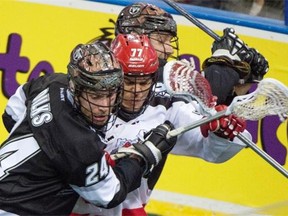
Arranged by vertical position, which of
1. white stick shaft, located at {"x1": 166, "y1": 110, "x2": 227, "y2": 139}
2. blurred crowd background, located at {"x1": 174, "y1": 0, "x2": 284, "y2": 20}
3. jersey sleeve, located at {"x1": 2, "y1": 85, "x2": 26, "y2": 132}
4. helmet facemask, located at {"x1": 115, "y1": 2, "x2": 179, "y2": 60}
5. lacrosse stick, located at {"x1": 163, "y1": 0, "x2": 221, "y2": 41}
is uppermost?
helmet facemask, located at {"x1": 115, "y1": 2, "x2": 179, "y2": 60}

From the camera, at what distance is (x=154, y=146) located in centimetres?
353

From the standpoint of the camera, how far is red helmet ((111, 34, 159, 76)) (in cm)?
357

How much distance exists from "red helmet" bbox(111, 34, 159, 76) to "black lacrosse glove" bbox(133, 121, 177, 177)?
199 millimetres

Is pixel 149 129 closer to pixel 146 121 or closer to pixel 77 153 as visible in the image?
pixel 146 121

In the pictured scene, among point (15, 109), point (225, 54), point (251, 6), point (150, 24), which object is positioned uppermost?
point (150, 24)

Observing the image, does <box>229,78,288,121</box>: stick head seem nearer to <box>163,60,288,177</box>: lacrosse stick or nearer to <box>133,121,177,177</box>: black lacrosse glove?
<box>163,60,288,177</box>: lacrosse stick

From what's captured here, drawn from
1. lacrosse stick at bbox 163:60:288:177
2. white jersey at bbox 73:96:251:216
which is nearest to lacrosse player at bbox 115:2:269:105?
white jersey at bbox 73:96:251:216

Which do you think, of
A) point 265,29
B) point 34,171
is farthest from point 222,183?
point 34,171

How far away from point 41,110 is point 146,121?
0.46 m

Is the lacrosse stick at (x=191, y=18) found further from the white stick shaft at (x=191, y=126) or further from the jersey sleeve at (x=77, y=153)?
the jersey sleeve at (x=77, y=153)

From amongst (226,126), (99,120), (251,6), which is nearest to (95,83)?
(99,120)

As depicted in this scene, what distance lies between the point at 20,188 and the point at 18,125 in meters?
0.22

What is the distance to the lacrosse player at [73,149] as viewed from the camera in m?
3.36

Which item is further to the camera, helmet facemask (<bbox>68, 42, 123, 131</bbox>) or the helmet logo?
the helmet logo
